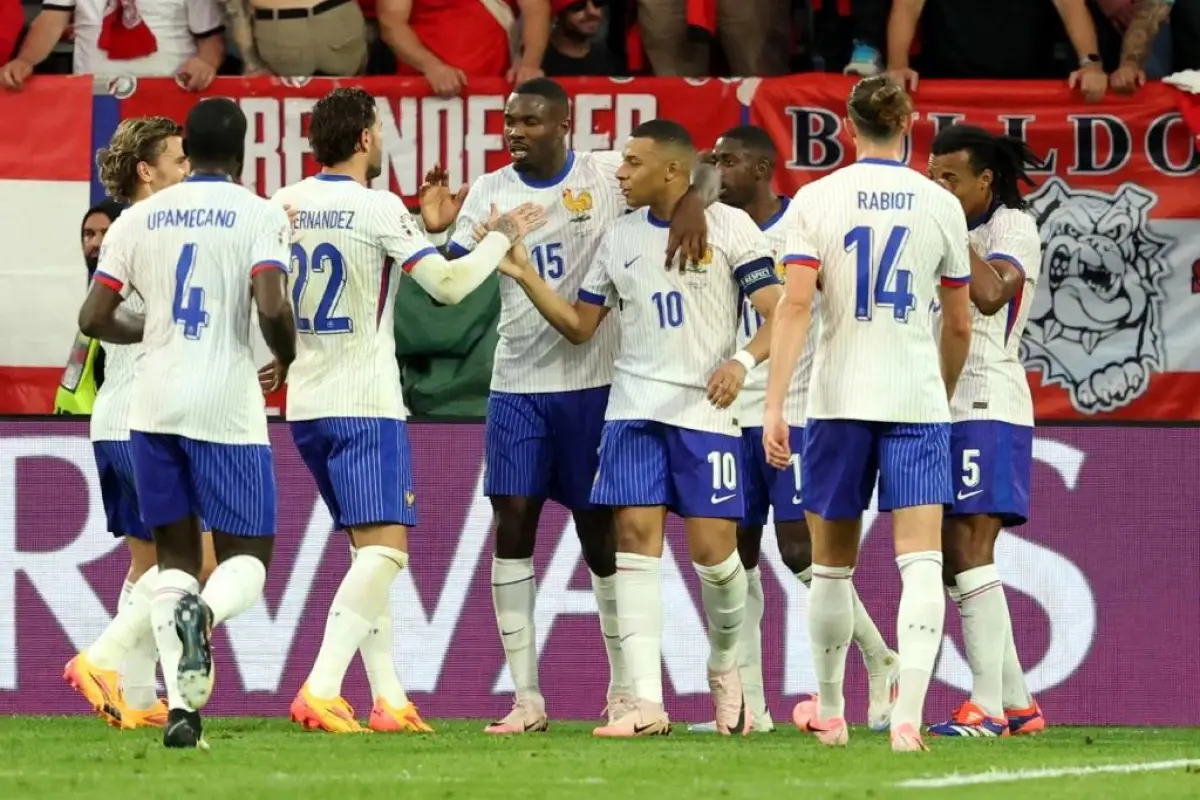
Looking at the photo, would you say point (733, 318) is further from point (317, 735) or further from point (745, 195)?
point (317, 735)

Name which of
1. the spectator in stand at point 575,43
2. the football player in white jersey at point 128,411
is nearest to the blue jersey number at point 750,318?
the football player in white jersey at point 128,411

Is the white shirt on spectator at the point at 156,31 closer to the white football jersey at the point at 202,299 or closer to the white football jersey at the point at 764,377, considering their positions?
the white football jersey at the point at 764,377

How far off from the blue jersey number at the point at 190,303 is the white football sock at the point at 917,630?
7.34ft

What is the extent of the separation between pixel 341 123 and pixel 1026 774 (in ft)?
10.9

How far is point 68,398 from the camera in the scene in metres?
10.5

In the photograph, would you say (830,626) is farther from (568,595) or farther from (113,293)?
(568,595)

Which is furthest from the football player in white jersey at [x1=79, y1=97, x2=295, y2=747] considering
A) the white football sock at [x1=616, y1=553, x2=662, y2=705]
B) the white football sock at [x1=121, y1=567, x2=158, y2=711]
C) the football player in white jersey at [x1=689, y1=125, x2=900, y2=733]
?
the football player in white jersey at [x1=689, y1=125, x2=900, y2=733]

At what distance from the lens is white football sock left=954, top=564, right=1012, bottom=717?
336 inches

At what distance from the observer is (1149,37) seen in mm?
11672

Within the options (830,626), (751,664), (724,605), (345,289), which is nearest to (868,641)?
(751,664)

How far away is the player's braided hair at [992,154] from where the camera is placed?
866 cm

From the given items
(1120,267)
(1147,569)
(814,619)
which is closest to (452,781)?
(814,619)

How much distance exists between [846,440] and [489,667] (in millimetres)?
3227

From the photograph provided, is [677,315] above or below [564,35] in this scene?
below
